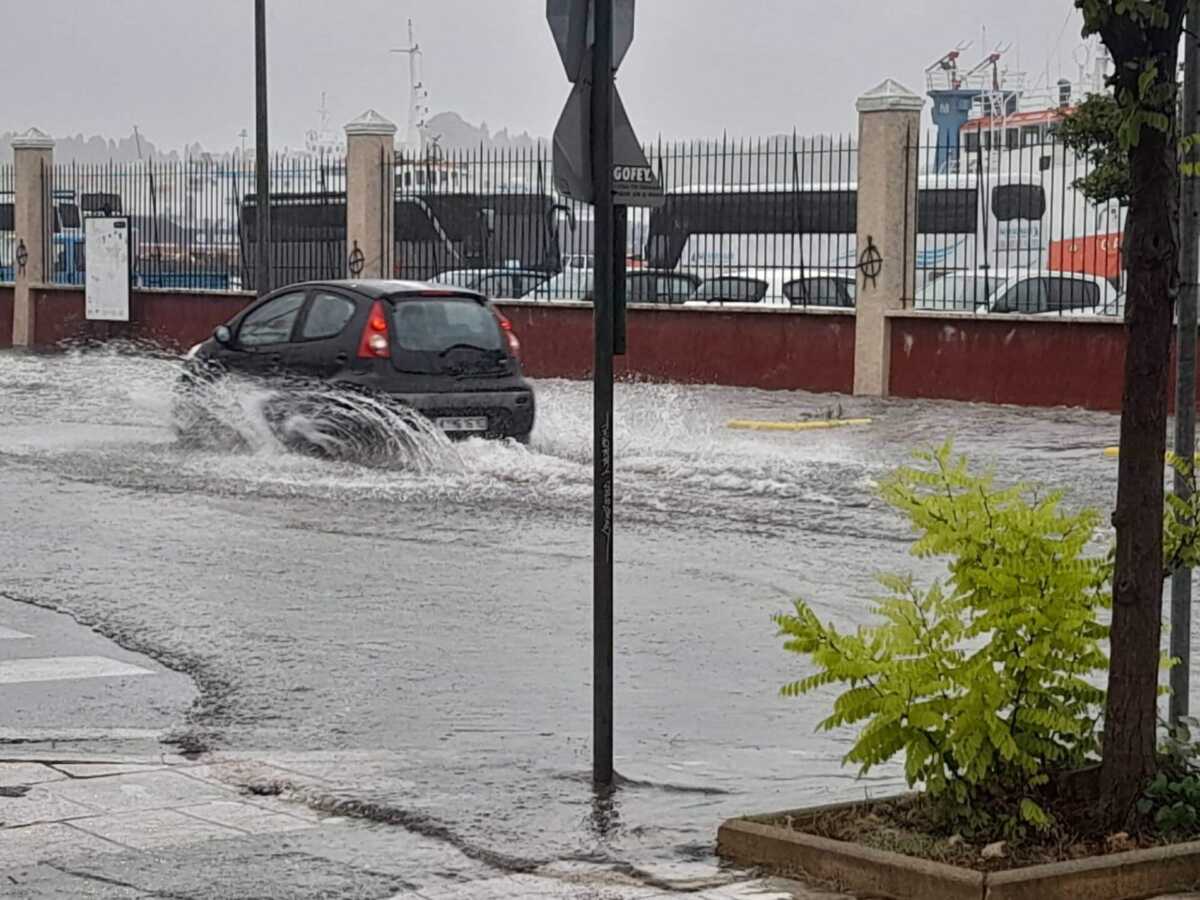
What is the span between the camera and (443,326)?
1817 cm

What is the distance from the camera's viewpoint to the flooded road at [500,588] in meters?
7.46

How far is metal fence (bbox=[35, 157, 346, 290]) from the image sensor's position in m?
35.8

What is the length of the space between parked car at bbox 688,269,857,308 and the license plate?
438 inches

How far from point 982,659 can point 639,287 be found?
25838mm

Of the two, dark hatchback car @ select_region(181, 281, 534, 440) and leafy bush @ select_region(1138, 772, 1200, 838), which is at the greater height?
dark hatchback car @ select_region(181, 281, 534, 440)

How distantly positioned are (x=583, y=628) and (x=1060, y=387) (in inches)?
597

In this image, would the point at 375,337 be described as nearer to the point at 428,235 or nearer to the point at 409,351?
the point at 409,351

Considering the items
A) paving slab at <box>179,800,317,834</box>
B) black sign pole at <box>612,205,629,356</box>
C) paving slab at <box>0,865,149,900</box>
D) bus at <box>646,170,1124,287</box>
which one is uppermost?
bus at <box>646,170,1124,287</box>

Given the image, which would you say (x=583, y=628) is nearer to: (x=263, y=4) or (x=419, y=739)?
(x=419, y=739)

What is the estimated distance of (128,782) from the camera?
23.8ft

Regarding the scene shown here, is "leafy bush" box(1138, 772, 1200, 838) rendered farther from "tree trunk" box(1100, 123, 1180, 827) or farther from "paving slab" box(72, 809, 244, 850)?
"paving slab" box(72, 809, 244, 850)

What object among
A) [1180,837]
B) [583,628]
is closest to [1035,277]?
[583,628]

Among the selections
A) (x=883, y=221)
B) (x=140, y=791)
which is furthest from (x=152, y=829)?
(x=883, y=221)

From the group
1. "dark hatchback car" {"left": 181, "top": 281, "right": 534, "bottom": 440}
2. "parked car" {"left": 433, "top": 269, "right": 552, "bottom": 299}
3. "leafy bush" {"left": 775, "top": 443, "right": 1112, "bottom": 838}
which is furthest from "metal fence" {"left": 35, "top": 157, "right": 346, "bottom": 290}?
"leafy bush" {"left": 775, "top": 443, "right": 1112, "bottom": 838}
